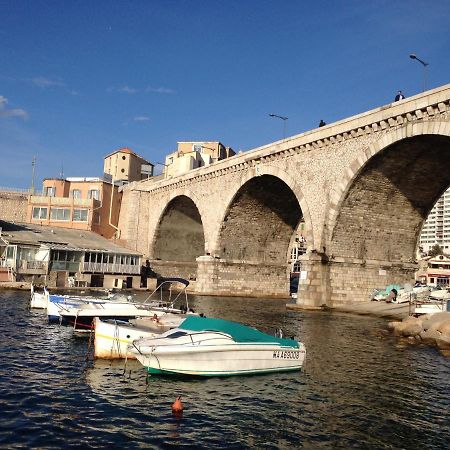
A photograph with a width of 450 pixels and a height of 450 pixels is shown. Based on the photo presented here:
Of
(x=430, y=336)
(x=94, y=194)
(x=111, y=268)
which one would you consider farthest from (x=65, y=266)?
(x=430, y=336)

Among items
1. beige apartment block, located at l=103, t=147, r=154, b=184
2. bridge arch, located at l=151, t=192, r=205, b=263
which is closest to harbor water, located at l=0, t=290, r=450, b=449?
bridge arch, located at l=151, t=192, r=205, b=263

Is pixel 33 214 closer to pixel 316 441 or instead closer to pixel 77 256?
pixel 77 256

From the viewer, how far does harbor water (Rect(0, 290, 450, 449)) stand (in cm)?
1036

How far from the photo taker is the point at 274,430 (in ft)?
36.2

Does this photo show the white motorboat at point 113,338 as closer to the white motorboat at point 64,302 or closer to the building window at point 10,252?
the white motorboat at point 64,302

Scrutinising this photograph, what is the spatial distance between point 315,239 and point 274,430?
90.8 feet

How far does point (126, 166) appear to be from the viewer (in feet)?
278

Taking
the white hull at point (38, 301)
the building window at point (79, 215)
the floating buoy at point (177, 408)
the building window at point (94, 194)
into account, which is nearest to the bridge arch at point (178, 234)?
the building window at point (79, 215)

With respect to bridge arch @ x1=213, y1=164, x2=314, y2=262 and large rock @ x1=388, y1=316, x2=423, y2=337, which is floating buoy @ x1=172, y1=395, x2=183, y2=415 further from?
bridge arch @ x1=213, y1=164, x2=314, y2=262

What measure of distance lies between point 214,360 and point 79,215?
54.7 meters

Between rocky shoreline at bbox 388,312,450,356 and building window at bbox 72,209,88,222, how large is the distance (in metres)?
48.6

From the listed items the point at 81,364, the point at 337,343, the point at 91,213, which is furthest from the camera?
the point at 91,213

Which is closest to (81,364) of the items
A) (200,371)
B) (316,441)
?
(200,371)

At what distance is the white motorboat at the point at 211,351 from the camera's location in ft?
48.9
